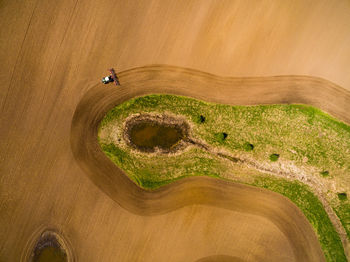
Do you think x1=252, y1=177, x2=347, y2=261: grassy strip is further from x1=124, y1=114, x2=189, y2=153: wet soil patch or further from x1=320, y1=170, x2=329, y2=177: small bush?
x1=124, y1=114, x2=189, y2=153: wet soil patch

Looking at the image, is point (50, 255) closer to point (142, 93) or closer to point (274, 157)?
point (142, 93)

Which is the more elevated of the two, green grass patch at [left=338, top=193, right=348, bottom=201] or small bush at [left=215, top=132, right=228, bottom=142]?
small bush at [left=215, top=132, right=228, bottom=142]

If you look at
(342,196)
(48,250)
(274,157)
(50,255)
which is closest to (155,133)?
(274,157)

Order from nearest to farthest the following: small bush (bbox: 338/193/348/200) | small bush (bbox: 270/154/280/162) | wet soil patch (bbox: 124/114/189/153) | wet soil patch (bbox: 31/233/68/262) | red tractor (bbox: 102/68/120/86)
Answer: small bush (bbox: 338/193/348/200) → small bush (bbox: 270/154/280/162) → red tractor (bbox: 102/68/120/86) → wet soil patch (bbox: 124/114/189/153) → wet soil patch (bbox: 31/233/68/262)

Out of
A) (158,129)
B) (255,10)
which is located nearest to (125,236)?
(158,129)

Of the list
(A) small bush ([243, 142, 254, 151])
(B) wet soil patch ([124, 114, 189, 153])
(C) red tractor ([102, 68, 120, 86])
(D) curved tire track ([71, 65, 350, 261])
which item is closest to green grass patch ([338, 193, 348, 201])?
(D) curved tire track ([71, 65, 350, 261])

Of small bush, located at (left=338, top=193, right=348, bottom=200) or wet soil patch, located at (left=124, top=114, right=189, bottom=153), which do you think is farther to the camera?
wet soil patch, located at (left=124, top=114, right=189, bottom=153)
